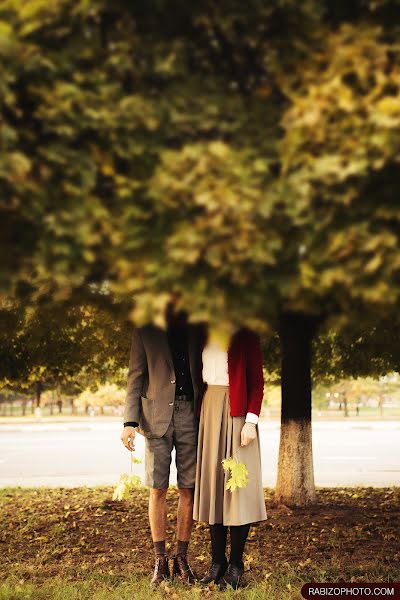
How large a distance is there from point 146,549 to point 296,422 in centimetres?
223

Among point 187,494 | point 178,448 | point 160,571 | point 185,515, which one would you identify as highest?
point 178,448

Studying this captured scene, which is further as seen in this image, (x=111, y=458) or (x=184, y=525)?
(x=111, y=458)

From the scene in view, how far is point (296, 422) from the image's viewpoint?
712 cm

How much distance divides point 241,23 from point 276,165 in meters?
0.40

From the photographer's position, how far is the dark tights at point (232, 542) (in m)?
4.36

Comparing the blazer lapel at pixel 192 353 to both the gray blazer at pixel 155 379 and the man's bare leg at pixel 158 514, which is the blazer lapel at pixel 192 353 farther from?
the man's bare leg at pixel 158 514

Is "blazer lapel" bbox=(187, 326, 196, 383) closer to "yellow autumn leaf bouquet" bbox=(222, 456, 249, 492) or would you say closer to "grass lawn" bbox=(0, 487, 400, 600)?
A: "yellow autumn leaf bouquet" bbox=(222, 456, 249, 492)

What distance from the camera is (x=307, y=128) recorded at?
1799 millimetres

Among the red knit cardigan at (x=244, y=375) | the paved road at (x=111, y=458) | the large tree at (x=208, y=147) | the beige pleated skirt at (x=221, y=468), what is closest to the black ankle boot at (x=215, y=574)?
the beige pleated skirt at (x=221, y=468)

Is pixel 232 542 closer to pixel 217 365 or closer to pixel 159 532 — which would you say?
pixel 159 532

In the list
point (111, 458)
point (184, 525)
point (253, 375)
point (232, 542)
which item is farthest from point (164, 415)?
point (111, 458)

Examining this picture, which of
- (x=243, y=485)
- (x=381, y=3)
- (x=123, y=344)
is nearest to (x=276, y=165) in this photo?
(x=381, y=3)

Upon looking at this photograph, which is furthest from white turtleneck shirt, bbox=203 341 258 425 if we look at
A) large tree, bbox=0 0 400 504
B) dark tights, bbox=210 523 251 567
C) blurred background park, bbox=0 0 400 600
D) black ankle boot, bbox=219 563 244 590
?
large tree, bbox=0 0 400 504

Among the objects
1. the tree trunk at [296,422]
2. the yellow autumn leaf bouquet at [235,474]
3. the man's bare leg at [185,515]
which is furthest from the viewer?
the tree trunk at [296,422]
